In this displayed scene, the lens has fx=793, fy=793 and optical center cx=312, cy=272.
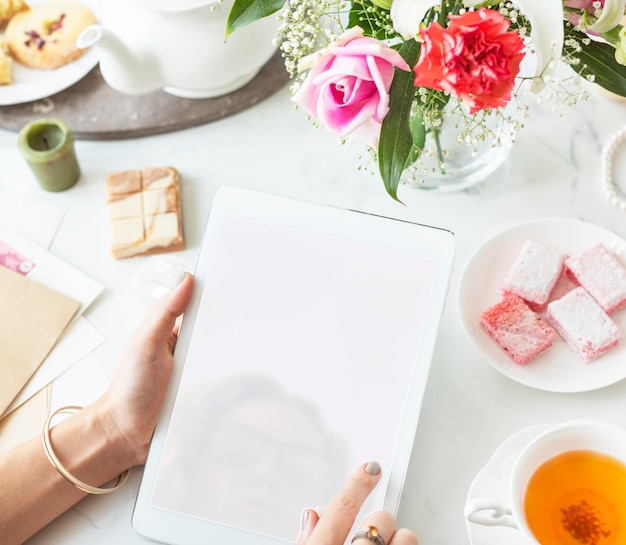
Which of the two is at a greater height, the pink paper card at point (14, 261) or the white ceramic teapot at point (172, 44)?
the white ceramic teapot at point (172, 44)

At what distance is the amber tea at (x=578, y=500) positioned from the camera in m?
0.81

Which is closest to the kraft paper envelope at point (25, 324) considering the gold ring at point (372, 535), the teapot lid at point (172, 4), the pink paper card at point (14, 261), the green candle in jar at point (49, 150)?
the pink paper card at point (14, 261)

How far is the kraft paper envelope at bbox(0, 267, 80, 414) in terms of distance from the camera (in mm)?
1000

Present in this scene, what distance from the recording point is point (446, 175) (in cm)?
105

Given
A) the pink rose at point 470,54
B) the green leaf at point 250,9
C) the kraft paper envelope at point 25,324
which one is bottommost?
the kraft paper envelope at point 25,324

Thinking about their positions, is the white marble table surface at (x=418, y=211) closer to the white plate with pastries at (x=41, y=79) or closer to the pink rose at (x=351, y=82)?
the white plate with pastries at (x=41, y=79)

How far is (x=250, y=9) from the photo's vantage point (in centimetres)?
75

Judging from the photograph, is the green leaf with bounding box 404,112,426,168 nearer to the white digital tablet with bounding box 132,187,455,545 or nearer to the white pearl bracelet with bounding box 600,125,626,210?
the white digital tablet with bounding box 132,187,455,545

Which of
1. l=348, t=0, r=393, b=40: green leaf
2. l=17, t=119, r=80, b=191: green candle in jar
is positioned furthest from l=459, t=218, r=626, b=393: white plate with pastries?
l=17, t=119, r=80, b=191: green candle in jar

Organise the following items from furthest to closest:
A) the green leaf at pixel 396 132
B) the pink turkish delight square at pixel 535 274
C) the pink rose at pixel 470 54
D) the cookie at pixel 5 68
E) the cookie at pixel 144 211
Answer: the cookie at pixel 5 68
the cookie at pixel 144 211
the pink turkish delight square at pixel 535 274
the green leaf at pixel 396 132
the pink rose at pixel 470 54

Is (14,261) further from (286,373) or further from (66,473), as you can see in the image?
(286,373)

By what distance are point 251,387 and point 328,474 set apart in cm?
12

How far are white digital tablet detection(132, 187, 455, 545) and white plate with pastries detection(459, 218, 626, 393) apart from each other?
132mm

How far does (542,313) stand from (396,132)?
0.37 metres
